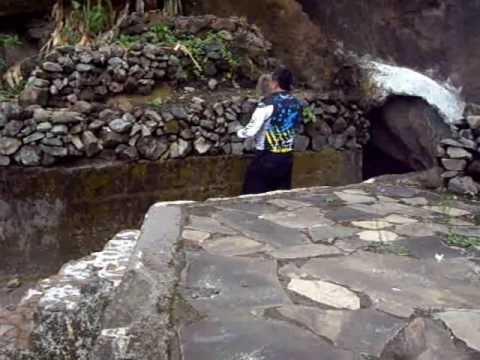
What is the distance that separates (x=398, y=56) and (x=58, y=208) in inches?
190

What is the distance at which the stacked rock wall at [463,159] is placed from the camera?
484 centimetres

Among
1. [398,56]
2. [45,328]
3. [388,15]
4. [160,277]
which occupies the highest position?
[388,15]

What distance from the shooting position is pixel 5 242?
231 inches

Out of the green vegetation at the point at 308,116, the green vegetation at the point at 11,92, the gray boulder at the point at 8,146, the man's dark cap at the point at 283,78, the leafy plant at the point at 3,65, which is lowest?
the gray boulder at the point at 8,146

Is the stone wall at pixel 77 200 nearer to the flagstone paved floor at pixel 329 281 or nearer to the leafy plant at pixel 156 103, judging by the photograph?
the leafy plant at pixel 156 103

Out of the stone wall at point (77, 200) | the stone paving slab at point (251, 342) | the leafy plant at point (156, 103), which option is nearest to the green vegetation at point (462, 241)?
the stone paving slab at point (251, 342)

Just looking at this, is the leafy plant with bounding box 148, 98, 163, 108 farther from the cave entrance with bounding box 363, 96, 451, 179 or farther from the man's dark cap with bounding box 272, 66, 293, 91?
the cave entrance with bounding box 363, 96, 451, 179

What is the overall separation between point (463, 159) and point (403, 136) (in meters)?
2.58

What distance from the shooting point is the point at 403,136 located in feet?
24.5

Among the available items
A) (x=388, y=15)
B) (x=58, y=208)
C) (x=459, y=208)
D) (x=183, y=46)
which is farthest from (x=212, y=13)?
(x=459, y=208)

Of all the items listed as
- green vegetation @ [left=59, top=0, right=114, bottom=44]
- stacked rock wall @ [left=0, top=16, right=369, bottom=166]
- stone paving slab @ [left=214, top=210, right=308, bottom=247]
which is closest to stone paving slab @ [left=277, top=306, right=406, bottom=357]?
stone paving slab @ [left=214, top=210, right=308, bottom=247]

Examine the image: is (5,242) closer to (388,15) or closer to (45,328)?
(45,328)

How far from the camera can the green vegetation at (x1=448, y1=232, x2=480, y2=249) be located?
11.0 feet

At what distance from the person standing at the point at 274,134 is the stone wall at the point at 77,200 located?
118 cm
